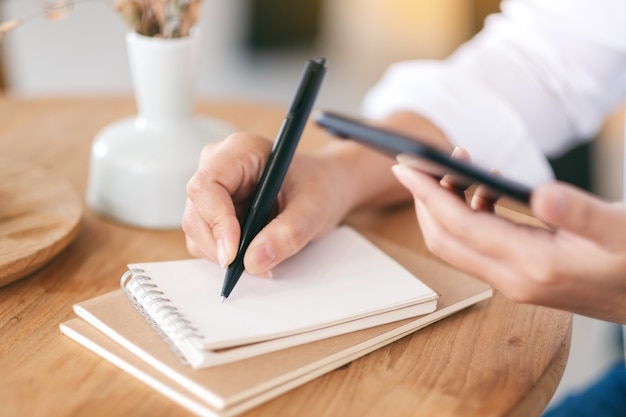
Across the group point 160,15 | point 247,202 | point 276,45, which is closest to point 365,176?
point 247,202

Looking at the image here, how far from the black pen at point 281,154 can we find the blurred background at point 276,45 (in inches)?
73.2

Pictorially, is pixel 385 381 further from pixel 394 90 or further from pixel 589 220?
pixel 394 90

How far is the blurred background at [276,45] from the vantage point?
2.52 meters

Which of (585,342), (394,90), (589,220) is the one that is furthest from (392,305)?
(585,342)

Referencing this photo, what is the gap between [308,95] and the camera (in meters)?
0.60

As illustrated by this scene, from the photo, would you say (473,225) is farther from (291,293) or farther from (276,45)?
(276,45)

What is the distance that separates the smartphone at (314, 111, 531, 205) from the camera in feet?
1.33

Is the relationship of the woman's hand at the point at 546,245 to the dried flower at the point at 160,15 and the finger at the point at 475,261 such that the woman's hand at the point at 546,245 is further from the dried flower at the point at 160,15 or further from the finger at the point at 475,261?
the dried flower at the point at 160,15

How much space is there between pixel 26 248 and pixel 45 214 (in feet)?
0.25

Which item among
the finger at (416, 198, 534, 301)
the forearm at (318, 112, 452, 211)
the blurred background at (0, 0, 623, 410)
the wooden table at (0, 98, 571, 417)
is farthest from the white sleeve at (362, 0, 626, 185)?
the blurred background at (0, 0, 623, 410)

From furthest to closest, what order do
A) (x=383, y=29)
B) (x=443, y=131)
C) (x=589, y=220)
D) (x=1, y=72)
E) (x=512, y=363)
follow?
1. (x=383, y=29)
2. (x=1, y=72)
3. (x=443, y=131)
4. (x=512, y=363)
5. (x=589, y=220)

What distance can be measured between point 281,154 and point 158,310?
173 mm

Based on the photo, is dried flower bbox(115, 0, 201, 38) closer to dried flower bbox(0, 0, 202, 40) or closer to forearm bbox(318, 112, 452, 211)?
dried flower bbox(0, 0, 202, 40)

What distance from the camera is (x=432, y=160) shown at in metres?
0.41
